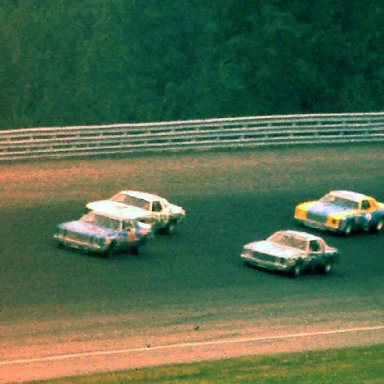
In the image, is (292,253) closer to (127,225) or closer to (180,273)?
(180,273)

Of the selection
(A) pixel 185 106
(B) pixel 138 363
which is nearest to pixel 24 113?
(A) pixel 185 106

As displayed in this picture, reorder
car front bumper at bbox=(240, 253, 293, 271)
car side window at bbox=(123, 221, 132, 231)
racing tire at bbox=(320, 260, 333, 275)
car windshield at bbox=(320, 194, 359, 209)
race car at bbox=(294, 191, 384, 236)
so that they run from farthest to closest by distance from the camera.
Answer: car windshield at bbox=(320, 194, 359, 209) < race car at bbox=(294, 191, 384, 236) < racing tire at bbox=(320, 260, 333, 275) < car side window at bbox=(123, 221, 132, 231) < car front bumper at bbox=(240, 253, 293, 271)

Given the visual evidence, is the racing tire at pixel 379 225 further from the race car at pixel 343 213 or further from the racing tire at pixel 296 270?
the racing tire at pixel 296 270

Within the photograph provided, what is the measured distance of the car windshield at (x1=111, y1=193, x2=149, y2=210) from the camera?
1625 inches

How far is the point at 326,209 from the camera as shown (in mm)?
43438

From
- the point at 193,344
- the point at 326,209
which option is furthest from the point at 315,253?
the point at 193,344

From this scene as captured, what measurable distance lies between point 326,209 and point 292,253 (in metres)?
5.05

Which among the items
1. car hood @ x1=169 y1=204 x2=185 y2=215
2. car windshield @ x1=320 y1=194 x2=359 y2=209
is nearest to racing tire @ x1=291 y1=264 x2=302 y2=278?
car hood @ x1=169 y1=204 x2=185 y2=215

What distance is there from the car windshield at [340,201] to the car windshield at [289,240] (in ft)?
Result: 15.5

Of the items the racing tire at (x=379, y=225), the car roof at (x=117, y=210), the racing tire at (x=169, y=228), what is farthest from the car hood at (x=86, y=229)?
the racing tire at (x=379, y=225)

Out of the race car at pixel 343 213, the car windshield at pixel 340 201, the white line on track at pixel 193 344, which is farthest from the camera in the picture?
the car windshield at pixel 340 201

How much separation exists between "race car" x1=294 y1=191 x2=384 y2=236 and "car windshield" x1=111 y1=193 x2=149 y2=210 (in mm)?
4983

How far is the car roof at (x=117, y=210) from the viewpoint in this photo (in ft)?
129

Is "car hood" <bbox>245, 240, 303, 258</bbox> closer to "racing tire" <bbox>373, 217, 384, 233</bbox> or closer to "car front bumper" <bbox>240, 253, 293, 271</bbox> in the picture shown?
"car front bumper" <bbox>240, 253, 293, 271</bbox>
